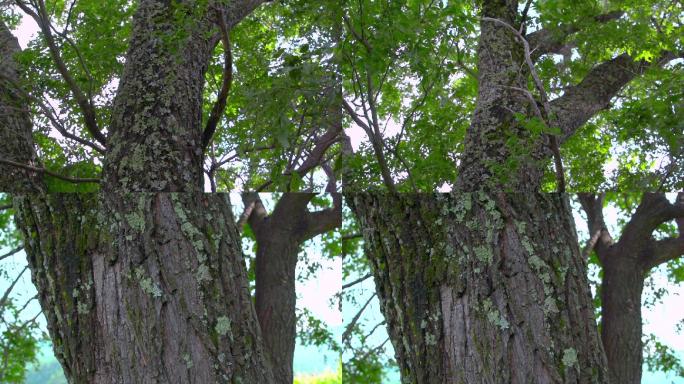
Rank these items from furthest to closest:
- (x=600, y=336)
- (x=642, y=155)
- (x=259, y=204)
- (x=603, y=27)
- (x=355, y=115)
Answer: (x=603, y=27), (x=642, y=155), (x=355, y=115), (x=259, y=204), (x=600, y=336)

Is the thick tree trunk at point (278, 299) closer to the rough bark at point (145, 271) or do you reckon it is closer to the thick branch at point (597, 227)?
the rough bark at point (145, 271)

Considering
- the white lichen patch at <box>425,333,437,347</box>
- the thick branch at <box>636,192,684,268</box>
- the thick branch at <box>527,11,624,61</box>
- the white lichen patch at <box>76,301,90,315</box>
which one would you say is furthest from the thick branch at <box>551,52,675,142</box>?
the white lichen patch at <box>76,301,90,315</box>

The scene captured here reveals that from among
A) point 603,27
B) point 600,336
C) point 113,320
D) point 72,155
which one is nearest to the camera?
point 113,320

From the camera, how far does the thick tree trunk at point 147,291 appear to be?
5.65ft

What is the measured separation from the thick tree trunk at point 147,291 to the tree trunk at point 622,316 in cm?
96

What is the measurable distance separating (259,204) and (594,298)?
38.9 inches

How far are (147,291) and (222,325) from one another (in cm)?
21

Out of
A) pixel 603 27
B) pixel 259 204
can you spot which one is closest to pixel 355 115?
pixel 259 204

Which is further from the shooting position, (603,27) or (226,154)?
(603,27)

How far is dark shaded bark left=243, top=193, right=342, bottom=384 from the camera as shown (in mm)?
1995

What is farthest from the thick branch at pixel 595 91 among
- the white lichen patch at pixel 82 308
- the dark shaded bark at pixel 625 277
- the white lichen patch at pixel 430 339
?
the white lichen patch at pixel 82 308

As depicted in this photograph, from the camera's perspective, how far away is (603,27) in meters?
3.44

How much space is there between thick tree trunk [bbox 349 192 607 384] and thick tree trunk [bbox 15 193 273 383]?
42cm

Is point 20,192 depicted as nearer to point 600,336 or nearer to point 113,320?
point 113,320
